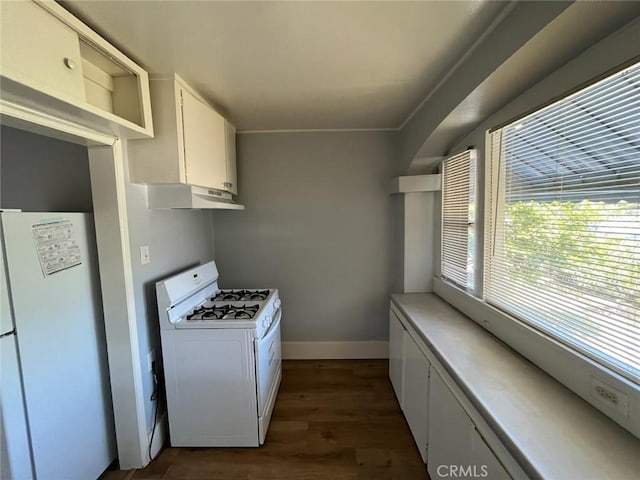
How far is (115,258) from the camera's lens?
167 cm

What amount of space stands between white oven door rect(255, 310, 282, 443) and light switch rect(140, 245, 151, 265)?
914mm

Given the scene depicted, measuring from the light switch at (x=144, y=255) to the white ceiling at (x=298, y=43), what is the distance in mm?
1082

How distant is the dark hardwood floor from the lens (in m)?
1.75

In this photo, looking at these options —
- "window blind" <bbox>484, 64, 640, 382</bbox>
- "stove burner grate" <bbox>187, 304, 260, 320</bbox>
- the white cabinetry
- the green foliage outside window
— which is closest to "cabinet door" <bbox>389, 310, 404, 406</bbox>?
the white cabinetry

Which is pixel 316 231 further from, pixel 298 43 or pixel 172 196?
pixel 298 43

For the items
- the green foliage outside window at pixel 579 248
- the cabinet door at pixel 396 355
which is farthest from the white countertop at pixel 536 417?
the cabinet door at pixel 396 355

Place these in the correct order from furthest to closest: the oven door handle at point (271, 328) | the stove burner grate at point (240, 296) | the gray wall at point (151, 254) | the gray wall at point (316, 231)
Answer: the gray wall at point (316, 231)
the stove burner grate at point (240, 296)
the oven door handle at point (271, 328)
the gray wall at point (151, 254)

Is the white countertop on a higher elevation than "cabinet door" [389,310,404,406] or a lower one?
higher

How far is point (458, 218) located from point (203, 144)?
199 centimetres

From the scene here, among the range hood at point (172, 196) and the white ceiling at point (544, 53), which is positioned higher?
the white ceiling at point (544, 53)

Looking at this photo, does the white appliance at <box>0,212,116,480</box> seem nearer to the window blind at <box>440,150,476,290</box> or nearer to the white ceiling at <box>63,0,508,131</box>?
the white ceiling at <box>63,0,508,131</box>

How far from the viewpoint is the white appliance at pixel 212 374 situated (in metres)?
Result: 1.87

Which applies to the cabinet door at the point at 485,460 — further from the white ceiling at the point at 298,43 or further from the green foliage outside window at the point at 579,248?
the white ceiling at the point at 298,43

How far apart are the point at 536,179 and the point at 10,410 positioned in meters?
2.70
